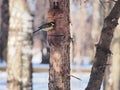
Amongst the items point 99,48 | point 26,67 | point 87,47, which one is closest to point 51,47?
point 99,48

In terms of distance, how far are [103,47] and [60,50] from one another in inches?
23.6

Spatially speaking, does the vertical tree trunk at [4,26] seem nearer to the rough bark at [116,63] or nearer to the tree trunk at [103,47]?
the rough bark at [116,63]

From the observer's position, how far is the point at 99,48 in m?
5.51

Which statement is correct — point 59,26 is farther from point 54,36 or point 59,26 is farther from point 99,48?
point 99,48

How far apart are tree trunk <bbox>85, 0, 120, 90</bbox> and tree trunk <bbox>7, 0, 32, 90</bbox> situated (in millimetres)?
5013

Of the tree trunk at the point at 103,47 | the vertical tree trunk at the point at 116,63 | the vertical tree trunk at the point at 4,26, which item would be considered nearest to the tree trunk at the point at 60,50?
the tree trunk at the point at 103,47

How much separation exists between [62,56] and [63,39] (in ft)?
0.62

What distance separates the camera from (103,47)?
5.50m

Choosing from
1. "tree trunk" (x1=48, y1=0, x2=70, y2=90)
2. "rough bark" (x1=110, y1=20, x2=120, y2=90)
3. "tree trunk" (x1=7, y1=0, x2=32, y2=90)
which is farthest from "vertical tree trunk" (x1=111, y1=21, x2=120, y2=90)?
"tree trunk" (x1=48, y1=0, x2=70, y2=90)

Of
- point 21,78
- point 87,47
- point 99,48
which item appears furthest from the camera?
point 87,47

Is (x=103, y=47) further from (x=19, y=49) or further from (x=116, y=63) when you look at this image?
(x=116, y=63)

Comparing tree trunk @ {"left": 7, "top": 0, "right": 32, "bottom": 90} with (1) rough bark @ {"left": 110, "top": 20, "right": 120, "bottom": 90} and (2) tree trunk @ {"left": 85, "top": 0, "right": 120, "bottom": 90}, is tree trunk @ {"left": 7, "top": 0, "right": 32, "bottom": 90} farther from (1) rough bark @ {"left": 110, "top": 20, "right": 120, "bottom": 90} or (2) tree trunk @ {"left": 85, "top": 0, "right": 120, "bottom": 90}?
(2) tree trunk @ {"left": 85, "top": 0, "right": 120, "bottom": 90}

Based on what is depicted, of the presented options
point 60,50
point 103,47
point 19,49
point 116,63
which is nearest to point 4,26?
point 116,63

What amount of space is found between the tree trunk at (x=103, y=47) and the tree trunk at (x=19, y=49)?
16.4 feet
